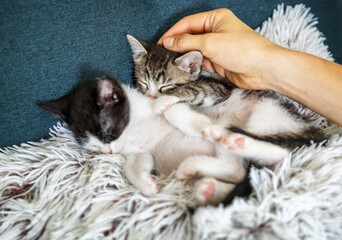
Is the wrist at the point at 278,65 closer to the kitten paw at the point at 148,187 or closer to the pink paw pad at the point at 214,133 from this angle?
the pink paw pad at the point at 214,133

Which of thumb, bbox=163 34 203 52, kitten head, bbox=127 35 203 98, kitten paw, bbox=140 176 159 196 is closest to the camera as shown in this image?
kitten paw, bbox=140 176 159 196

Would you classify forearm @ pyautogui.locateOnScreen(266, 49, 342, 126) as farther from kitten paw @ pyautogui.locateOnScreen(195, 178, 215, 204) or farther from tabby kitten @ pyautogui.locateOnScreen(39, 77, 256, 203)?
kitten paw @ pyautogui.locateOnScreen(195, 178, 215, 204)

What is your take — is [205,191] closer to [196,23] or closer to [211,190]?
[211,190]

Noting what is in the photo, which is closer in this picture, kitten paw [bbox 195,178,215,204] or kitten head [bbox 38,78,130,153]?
kitten paw [bbox 195,178,215,204]

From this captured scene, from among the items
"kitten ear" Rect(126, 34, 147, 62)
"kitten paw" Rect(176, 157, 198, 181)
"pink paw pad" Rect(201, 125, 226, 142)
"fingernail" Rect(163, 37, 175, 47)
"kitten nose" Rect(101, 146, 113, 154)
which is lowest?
"kitten nose" Rect(101, 146, 113, 154)

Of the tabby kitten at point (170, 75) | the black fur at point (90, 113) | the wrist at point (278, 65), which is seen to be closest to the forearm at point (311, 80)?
the wrist at point (278, 65)

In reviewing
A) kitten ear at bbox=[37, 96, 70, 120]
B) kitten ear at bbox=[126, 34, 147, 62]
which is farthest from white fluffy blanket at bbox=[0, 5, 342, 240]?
kitten ear at bbox=[126, 34, 147, 62]

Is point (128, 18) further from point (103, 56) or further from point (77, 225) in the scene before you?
point (77, 225)
